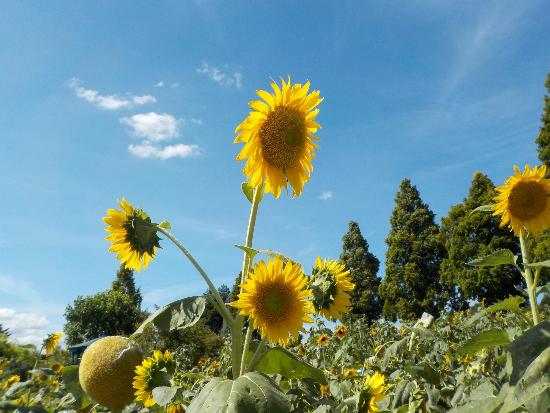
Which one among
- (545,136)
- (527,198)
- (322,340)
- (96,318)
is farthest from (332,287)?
(96,318)

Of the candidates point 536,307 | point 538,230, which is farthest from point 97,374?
point 538,230

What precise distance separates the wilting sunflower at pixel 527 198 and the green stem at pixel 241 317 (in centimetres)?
244

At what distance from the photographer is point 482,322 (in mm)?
8031

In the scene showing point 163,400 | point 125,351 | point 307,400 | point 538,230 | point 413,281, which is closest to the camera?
point 163,400

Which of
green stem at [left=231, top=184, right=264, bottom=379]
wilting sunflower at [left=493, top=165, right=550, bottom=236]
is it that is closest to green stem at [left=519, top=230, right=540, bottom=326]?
wilting sunflower at [left=493, top=165, right=550, bottom=236]

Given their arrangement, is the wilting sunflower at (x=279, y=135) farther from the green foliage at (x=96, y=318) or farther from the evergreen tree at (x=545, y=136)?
the green foliage at (x=96, y=318)

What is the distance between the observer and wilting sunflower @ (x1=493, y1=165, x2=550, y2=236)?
150 inches

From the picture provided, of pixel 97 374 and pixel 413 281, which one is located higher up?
pixel 413 281

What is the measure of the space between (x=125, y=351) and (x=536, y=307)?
231cm

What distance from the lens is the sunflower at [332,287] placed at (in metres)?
2.33

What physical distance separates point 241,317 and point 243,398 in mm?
493

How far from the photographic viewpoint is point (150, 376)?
2.50 meters

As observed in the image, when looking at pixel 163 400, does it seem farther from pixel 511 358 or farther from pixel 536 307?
pixel 536 307

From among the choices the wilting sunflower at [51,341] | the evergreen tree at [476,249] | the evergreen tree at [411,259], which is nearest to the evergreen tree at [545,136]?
the evergreen tree at [476,249]
